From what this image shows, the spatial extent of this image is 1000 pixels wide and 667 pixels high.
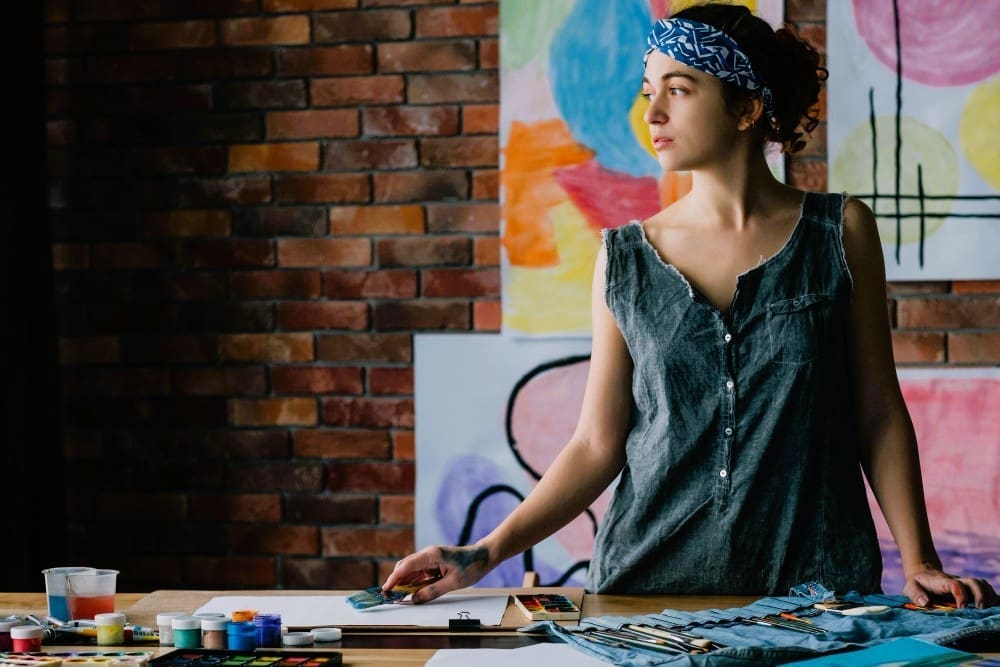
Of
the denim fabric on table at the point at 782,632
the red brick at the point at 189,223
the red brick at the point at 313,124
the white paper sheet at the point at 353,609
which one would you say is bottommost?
the white paper sheet at the point at 353,609

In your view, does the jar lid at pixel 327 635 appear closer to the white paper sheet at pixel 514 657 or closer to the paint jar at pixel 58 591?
the white paper sheet at pixel 514 657

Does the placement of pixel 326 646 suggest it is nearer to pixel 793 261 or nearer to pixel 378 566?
pixel 793 261

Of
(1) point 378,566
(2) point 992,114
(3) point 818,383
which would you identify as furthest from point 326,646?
(2) point 992,114

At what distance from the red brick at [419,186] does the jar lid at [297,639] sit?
1.58m

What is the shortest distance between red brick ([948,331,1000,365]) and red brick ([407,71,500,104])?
1.18m

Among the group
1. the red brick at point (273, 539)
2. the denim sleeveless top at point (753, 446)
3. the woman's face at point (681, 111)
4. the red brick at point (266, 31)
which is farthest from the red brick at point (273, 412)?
the woman's face at point (681, 111)

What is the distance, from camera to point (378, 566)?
276cm

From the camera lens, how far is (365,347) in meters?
2.75

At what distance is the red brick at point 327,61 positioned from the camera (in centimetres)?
274

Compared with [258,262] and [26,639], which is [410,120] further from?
[26,639]

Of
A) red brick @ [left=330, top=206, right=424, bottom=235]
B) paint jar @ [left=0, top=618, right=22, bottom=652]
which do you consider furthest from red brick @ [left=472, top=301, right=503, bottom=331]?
paint jar @ [left=0, top=618, right=22, bottom=652]

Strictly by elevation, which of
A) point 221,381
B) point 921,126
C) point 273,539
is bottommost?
point 273,539

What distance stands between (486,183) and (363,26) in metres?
0.48

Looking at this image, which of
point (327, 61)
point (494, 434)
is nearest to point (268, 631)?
point (494, 434)
